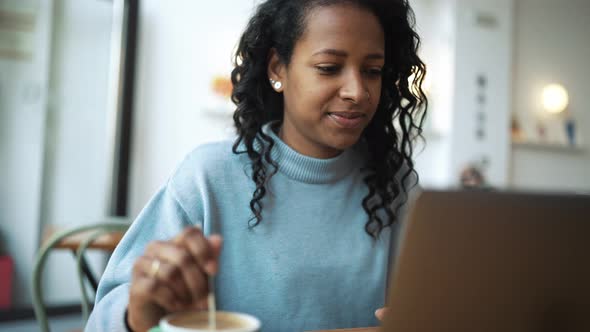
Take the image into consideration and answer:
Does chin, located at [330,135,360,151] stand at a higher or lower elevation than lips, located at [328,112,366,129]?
lower

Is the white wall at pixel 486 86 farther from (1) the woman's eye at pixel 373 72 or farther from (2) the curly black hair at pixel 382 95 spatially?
(1) the woman's eye at pixel 373 72

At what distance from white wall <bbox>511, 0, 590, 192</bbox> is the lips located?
485 centimetres

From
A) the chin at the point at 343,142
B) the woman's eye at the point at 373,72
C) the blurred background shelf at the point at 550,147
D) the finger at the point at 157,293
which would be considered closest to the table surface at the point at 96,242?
the chin at the point at 343,142

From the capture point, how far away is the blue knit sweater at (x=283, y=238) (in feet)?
3.44

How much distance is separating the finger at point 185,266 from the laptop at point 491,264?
0.71 ft

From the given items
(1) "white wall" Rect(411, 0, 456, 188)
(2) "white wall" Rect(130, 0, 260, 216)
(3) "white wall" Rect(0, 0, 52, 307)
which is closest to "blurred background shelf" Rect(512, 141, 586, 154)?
(1) "white wall" Rect(411, 0, 456, 188)

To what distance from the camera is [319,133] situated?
1149 millimetres

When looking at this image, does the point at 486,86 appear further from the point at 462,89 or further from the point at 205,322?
the point at 205,322

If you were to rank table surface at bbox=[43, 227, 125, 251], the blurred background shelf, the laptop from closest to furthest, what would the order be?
the laptop < table surface at bbox=[43, 227, 125, 251] < the blurred background shelf

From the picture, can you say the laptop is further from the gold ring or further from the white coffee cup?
the gold ring

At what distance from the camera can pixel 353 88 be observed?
1078mm

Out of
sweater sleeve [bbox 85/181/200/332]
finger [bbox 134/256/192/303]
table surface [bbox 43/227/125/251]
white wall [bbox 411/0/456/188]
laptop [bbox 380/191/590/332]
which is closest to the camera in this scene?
laptop [bbox 380/191/590/332]

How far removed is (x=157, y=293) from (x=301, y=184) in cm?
60

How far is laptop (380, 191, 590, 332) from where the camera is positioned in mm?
507
